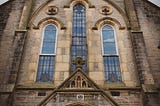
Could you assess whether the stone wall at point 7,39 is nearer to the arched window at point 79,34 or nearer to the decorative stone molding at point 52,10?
the decorative stone molding at point 52,10

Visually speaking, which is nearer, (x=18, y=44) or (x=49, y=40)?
(x=18, y=44)

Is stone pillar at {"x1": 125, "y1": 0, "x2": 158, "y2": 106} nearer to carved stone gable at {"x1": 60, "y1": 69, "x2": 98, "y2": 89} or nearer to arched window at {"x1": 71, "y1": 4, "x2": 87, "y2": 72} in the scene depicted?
carved stone gable at {"x1": 60, "y1": 69, "x2": 98, "y2": 89}

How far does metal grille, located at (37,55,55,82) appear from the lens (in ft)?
54.0

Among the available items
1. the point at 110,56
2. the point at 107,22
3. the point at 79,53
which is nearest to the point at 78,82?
the point at 79,53

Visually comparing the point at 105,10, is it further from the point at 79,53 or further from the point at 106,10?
the point at 79,53

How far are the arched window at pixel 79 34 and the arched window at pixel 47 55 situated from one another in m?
1.30

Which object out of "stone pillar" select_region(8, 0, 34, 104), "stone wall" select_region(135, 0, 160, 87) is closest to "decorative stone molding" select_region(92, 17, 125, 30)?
"stone wall" select_region(135, 0, 160, 87)

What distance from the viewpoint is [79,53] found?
57.8 feet

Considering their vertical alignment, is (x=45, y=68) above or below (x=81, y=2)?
below

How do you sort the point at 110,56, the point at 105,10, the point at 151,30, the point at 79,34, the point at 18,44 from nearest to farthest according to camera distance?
the point at 18,44
the point at 110,56
the point at 79,34
the point at 151,30
the point at 105,10

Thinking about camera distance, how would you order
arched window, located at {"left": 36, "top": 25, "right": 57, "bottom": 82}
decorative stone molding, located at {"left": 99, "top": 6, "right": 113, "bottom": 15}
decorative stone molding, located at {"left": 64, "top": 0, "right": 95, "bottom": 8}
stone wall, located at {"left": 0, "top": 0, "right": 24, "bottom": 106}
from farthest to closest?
decorative stone molding, located at {"left": 64, "top": 0, "right": 95, "bottom": 8} < decorative stone molding, located at {"left": 99, "top": 6, "right": 113, "bottom": 15} < arched window, located at {"left": 36, "top": 25, "right": 57, "bottom": 82} < stone wall, located at {"left": 0, "top": 0, "right": 24, "bottom": 106}

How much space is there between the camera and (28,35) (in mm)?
18344

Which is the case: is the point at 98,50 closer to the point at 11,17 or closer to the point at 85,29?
the point at 85,29

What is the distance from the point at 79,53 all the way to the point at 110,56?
6.50 feet
